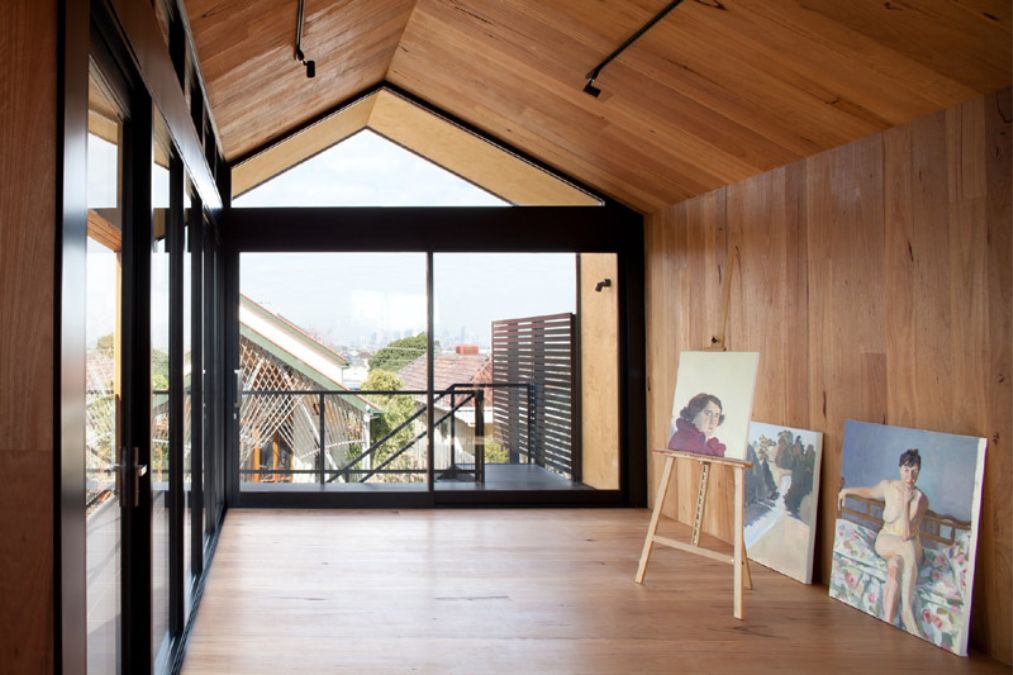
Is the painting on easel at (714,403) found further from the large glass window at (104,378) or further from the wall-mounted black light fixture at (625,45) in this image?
the large glass window at (104,378)

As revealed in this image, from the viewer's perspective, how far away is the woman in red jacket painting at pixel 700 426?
3.81m

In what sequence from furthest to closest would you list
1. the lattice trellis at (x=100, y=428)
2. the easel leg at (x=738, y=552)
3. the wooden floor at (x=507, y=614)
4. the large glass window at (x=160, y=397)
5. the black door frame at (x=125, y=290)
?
the easel leg at (x=738, y=552)
the wooden floor at (x=507, y=614)
the large glass window at (x=160, y=397)
the lattice trellis at (x=100, y=428)
the black door frame at (x=125, y=290)

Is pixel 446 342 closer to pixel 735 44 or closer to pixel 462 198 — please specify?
pixel 462 198

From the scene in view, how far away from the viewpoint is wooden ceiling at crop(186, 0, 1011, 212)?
2742 mm

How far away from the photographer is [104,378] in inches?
71.0

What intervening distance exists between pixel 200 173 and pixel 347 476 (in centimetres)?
275

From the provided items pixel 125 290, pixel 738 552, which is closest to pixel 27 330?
pixel 125 290

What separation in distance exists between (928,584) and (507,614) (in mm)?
1771

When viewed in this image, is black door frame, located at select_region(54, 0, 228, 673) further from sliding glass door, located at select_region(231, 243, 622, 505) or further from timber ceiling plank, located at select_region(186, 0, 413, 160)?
sliding glass door, located at select_region(231, 243, 622, 505)

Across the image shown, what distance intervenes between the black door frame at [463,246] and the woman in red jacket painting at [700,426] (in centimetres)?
154

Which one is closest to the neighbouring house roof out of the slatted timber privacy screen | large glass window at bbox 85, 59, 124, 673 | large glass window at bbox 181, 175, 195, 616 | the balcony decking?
the balcony decking

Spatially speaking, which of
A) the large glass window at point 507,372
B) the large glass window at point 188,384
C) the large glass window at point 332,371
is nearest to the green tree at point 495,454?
the large glass window at point 507,372

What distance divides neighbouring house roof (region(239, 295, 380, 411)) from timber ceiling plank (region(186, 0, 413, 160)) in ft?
3.82

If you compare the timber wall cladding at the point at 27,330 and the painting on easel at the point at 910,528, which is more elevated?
the timber wall cladding at the point at 27,330
